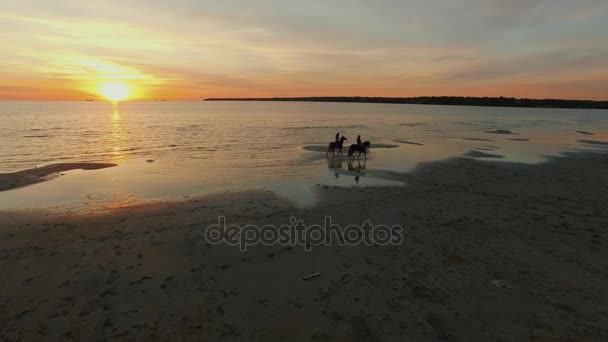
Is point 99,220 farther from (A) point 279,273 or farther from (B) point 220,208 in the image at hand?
(A) point 279,273

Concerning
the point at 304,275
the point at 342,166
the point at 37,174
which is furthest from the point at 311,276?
the point at 37,174

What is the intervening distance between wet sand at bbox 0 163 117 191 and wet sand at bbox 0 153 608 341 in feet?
18.6

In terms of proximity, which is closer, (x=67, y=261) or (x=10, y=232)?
(x=67, y=261)

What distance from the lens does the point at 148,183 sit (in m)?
16.0

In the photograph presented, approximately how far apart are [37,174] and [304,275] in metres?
17.3

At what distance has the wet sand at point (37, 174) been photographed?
50.6ft

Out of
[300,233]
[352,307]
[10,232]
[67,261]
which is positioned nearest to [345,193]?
[300,233]

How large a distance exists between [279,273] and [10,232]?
831cm

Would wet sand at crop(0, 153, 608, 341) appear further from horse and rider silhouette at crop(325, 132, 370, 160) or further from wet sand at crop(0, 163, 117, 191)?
horse and rider silhouette at crop(325, 132, 370, 160)

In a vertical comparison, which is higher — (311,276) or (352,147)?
(352,147)

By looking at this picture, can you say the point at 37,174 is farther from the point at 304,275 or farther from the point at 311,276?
the point at 311,276

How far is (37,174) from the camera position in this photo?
57.1 ft

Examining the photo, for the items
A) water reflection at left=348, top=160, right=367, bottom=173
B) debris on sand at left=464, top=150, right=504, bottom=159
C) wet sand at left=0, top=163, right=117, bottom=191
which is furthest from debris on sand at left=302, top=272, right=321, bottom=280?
debris on sand at left=464, top=150, right=504, bottom=159

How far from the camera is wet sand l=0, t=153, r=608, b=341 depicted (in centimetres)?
585
